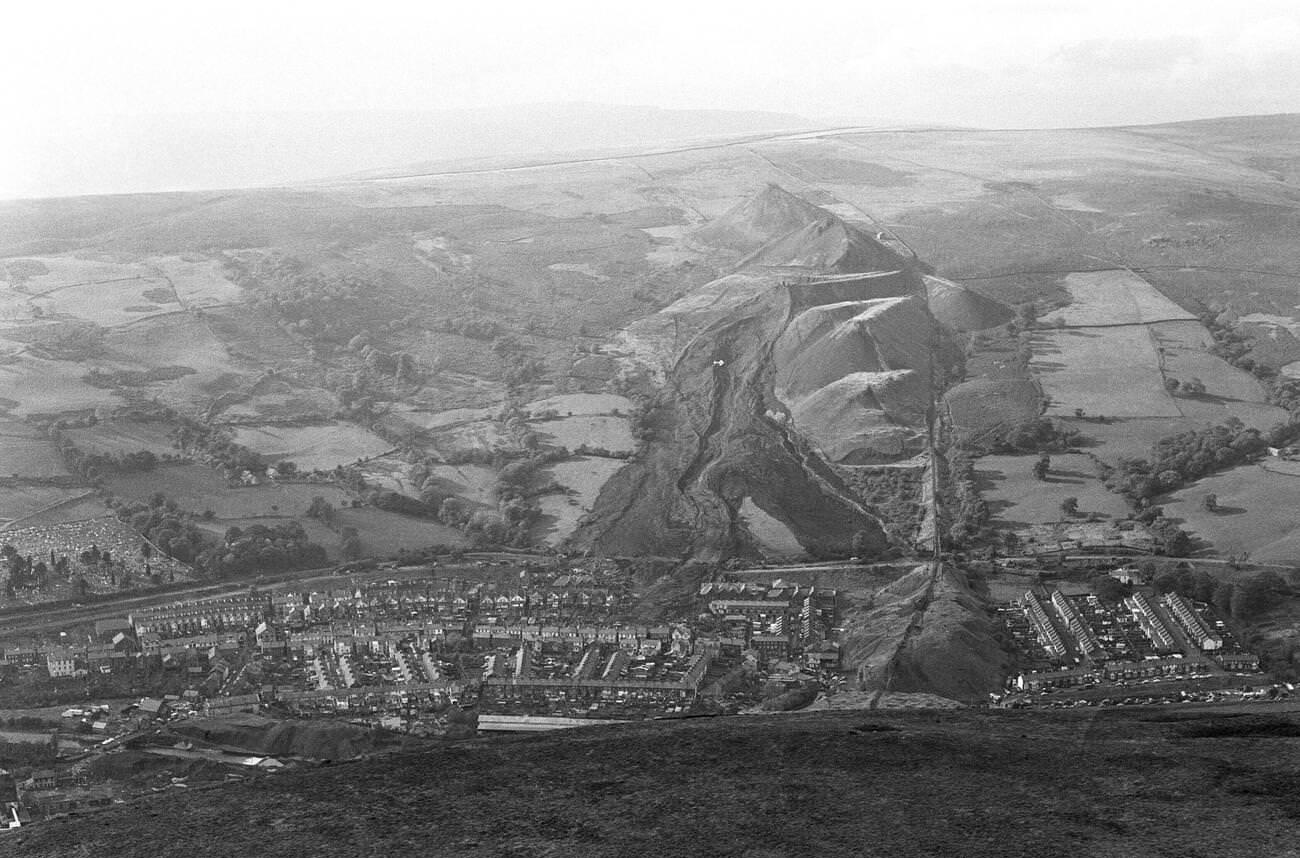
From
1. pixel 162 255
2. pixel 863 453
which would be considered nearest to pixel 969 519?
pixel 863 453

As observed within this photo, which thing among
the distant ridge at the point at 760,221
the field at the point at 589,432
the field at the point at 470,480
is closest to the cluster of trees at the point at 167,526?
the field at the point at 470,480

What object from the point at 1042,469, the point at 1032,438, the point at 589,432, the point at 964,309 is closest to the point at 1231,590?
the point at 1042,469

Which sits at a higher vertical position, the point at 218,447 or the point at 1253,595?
the point at 218,447

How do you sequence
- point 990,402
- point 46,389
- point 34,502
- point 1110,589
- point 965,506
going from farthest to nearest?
1. point 990,402
2. point 46,389
3. point 965,506
4. point 34,502
5. point 1110,589

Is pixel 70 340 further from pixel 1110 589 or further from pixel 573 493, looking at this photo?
pixel 1110 589

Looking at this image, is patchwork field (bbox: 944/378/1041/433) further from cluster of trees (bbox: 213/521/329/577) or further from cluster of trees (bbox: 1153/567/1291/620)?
cluster of trees (bbox: 213/521/329/577)
